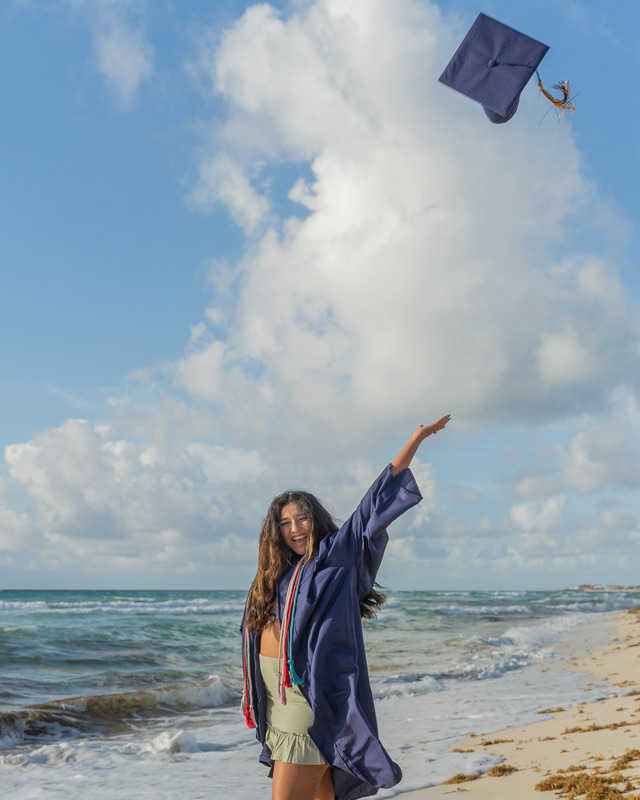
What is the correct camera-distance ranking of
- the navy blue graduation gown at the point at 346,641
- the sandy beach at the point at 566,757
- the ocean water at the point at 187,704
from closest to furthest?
the navy blue graduation gown at the point at 346,641 → the sandy beach at the point at 566,757 → the ocean water at the point at 187,704

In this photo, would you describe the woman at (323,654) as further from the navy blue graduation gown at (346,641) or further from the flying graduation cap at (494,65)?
the flying graduation cap at (494,65)

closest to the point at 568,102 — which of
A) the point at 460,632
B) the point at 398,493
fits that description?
the point at 398,493

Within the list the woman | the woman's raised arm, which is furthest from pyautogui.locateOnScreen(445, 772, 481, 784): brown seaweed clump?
the woman's raised arm

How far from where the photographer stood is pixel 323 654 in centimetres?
264

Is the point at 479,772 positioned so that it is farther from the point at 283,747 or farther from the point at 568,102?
the point at 568,102

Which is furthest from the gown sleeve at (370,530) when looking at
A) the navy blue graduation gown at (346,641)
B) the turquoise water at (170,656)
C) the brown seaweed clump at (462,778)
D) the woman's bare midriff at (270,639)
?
the turquoise water at (170,656)

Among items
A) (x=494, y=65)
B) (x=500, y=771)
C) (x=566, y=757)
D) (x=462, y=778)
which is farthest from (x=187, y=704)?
(x=494, y=65)

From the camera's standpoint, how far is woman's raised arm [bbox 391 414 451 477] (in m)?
2.80

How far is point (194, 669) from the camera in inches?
488

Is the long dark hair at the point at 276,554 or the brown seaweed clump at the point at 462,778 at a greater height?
the long dark hair at the point at 276,554

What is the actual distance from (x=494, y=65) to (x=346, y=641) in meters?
3.45

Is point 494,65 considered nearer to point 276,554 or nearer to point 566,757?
point 276,554

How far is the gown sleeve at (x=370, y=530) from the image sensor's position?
2711 mm

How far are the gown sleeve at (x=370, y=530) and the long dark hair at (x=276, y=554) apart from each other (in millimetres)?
135
